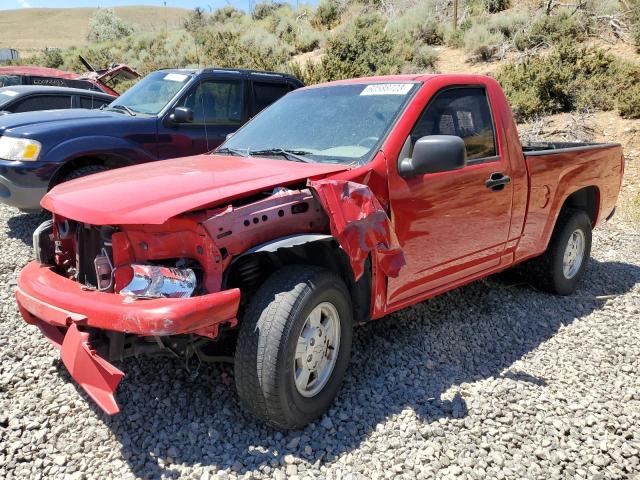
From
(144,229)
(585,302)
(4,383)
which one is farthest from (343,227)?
(585,302)

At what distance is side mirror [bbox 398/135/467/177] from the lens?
3.11m

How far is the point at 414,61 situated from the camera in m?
16.5

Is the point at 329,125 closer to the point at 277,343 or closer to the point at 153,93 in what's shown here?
the point at 277,343

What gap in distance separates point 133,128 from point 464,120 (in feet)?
11.9

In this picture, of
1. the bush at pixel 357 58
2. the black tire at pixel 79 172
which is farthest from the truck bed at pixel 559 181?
the bush at pixel 357 58

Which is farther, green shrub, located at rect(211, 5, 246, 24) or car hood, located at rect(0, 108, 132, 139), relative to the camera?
green shrub, located at rect(211, 5, 246, 24)

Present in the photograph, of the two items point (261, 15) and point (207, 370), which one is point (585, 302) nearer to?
point (207, 370)

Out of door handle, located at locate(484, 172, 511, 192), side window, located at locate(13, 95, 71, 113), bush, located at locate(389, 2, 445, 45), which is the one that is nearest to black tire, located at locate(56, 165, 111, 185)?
side window, located at locate(13, 95, 71, 113)

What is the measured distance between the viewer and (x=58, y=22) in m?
76.6

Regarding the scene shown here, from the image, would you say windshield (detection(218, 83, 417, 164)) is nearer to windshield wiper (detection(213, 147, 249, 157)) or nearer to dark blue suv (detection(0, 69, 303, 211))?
windshield wiper (detection(213, 147, 249, 157))

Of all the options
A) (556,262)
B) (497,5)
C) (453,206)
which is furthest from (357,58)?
(453,206)

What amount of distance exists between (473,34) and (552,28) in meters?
2.36

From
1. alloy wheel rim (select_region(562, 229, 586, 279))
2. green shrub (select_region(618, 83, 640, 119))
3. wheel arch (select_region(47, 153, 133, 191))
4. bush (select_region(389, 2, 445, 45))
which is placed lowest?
alloy wheel rim (select_region(562, 229, 586, 279))

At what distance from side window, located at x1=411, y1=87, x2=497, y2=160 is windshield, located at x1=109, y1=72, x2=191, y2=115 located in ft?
12.0
